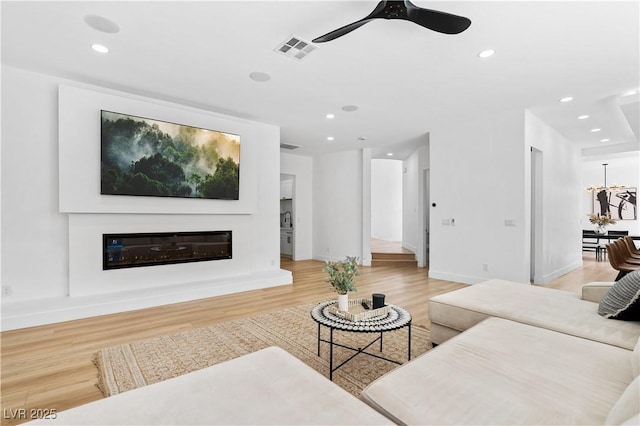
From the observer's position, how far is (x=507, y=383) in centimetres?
134

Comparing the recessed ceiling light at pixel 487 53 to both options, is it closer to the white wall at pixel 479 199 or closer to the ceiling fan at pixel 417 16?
the ceiling fan at pixel 417 16

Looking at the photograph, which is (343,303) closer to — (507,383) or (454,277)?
(507,383)

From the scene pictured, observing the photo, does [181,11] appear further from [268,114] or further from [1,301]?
[1,301]

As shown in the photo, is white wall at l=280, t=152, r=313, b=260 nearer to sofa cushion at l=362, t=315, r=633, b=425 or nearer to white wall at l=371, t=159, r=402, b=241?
white wall at l=371, t=159, r=402, b=241

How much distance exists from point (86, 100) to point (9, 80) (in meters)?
0.70

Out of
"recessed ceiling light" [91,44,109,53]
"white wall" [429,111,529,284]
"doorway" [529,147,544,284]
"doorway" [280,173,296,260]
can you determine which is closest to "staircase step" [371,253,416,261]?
"white wall" [429,111,529,284]

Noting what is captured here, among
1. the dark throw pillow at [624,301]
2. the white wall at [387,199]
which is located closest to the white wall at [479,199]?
the dark throw pillow at [624,301]

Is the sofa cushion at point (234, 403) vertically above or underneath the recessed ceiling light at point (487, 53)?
underneath

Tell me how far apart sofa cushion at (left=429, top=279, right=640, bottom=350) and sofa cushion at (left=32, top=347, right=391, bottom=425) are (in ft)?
5.06

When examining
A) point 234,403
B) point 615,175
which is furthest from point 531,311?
point 615,175

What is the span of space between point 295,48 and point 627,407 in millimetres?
3205

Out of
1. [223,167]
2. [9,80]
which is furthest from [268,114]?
[9,80]

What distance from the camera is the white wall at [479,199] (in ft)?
15.6

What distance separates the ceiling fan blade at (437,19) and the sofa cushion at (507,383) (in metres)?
2.08
